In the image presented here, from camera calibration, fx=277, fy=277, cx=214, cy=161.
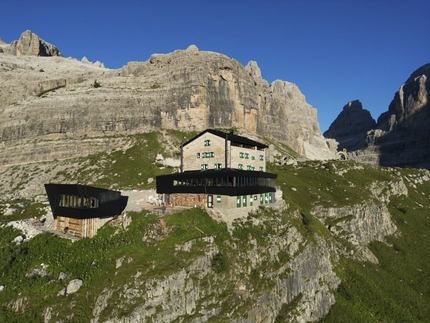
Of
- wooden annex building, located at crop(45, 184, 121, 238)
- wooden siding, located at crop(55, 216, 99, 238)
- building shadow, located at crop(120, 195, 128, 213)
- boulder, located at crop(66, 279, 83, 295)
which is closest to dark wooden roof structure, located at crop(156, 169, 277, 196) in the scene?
building shadow, located at crop(120, 195, 128, 213)

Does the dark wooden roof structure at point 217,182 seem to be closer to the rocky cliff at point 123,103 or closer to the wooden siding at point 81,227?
the wooden siding at point 81,227

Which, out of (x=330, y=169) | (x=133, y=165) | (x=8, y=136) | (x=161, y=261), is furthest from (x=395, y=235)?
(x=8, y=136)

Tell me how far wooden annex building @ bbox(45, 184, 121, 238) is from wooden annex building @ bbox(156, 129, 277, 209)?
11903 millimetres

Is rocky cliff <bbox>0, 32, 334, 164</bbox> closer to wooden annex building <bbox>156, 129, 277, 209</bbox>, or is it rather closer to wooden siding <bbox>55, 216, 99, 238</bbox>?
wooden annex building <bbox>156, 129, 277, 209</bbox>

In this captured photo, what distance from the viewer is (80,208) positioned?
36.8m

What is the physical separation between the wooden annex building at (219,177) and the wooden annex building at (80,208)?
39.1 ft

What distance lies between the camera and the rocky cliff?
12594 centimetres

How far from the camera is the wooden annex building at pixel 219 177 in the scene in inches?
1705

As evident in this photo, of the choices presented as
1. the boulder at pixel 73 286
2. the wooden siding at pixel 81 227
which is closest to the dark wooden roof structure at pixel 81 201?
the wooden siding at pixel 81 227

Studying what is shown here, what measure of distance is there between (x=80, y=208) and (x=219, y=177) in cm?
2017

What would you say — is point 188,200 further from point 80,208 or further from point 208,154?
point 80,208

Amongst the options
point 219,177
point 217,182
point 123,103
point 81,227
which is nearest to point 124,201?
point 81,227

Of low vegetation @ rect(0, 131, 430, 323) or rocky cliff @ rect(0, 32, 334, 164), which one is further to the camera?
rocky cliff @ rect(0, 32, 334, 164)

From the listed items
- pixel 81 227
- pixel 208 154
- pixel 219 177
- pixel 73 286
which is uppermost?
pixel 208 154
